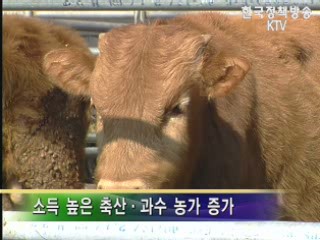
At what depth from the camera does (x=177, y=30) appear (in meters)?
2.67

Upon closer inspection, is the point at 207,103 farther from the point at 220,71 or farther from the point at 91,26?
the point at 91,26

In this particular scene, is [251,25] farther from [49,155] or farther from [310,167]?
[49,155]

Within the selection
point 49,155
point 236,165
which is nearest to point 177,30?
point 236,165

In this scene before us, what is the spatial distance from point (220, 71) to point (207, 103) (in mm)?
167

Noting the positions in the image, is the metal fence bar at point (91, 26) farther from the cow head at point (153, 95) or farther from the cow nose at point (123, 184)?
the cow nose at point (123, 184)

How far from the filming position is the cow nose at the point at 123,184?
2.33 metres

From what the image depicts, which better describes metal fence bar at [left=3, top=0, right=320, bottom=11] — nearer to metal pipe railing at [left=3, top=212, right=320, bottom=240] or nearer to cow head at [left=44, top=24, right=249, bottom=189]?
cow head at [left=44, top=24, right=249, bottom=189]

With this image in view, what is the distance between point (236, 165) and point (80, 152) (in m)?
1.26

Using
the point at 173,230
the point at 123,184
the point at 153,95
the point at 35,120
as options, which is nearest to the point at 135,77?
the point at 153,95

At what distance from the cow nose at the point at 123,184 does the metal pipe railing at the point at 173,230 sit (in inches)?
7.3

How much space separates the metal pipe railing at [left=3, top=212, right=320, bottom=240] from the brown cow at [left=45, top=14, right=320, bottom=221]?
226 mm

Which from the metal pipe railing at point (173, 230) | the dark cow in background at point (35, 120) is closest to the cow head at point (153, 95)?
the metal pipe railing at point (173, 230)

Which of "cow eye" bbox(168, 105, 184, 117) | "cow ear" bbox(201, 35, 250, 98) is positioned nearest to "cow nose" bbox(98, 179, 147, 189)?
"cow eye" bbox(168, 105, 184, 117)

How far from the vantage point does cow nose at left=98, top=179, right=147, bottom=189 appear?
7.65ft
